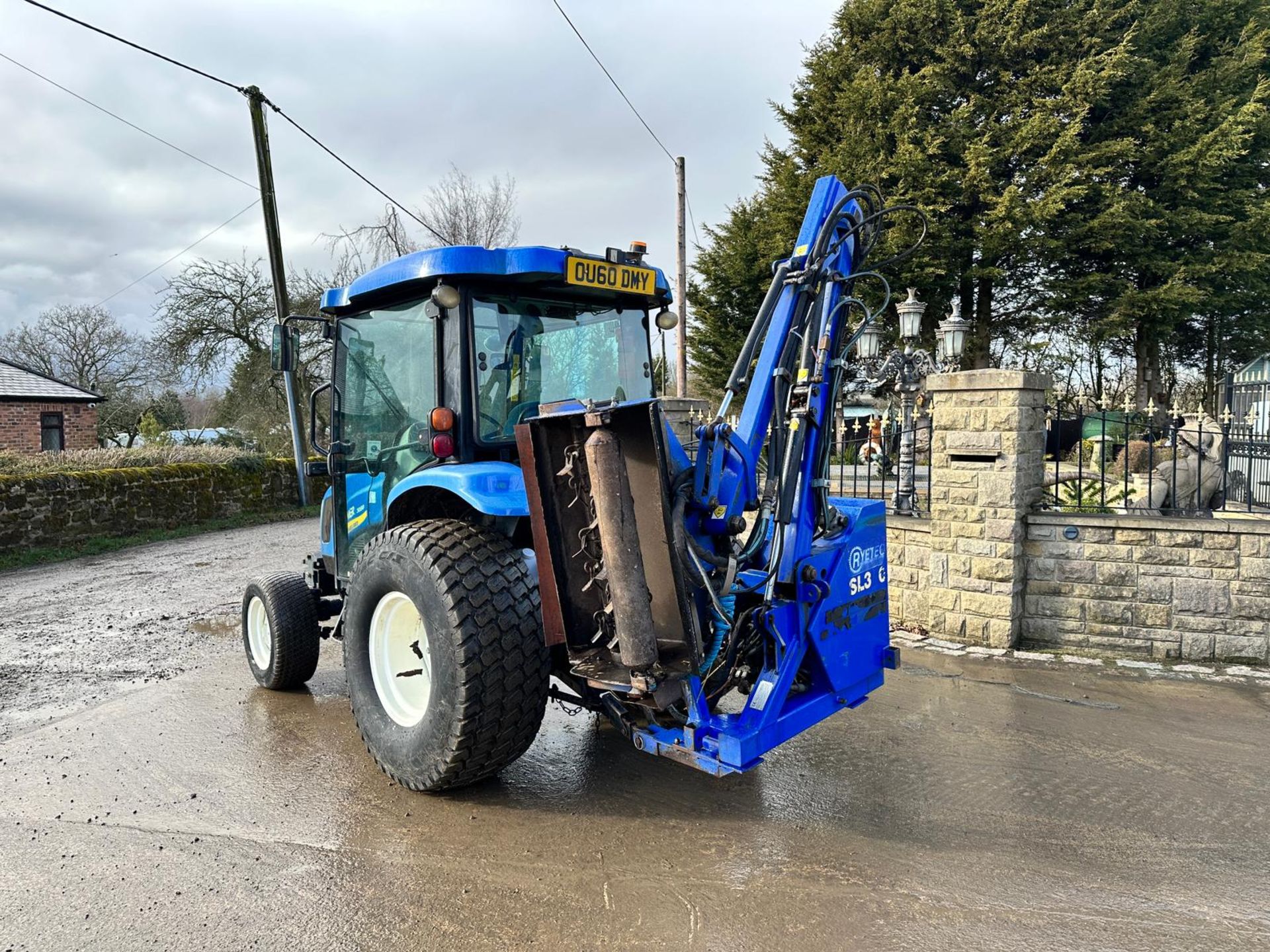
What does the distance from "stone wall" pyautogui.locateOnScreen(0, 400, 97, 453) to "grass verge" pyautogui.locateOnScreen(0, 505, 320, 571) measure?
8926 millimetres

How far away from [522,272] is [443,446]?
34.1 inches

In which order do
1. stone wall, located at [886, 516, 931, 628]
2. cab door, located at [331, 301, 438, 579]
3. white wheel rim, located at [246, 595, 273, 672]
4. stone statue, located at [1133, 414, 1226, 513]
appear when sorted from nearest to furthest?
cab door, located at [331, 301, 438, 579]
white wheel rim, located at [246, 595, 273, 672]
stone statue, located at [1133, 414, 1226, 513]
stone wall, located at [886, 516, 931, 628]

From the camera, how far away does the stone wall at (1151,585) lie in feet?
17.4

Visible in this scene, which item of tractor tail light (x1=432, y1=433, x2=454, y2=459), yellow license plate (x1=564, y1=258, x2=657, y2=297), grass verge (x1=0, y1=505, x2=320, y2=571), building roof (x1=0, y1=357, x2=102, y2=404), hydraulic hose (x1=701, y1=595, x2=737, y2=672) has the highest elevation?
building roof (x1=0, y1=357, x2=102, y2=404)

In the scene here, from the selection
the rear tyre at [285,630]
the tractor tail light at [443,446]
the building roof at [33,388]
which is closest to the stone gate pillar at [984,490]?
the tractor tail light at [443,446]

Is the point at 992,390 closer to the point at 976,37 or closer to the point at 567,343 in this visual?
the point at 567,343

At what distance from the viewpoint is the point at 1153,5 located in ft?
55.4

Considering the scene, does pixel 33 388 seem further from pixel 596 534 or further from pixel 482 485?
pixel 596 534

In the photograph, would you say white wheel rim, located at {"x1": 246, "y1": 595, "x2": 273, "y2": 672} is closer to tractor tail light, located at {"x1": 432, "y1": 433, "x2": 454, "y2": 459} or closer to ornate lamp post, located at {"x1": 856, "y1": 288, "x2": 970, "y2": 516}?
tractor tail light, located at {"x1": 432, "y1": 433, "x2": 454, "y2": 459}

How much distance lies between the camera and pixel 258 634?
200 inches

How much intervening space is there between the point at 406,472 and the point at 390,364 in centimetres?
59

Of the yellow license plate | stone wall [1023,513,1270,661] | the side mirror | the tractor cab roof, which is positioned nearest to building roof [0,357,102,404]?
the side mirror

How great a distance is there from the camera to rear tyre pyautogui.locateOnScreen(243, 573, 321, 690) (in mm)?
4750

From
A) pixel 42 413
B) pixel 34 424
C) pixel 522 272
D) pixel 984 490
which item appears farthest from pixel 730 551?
pixel 42 413
